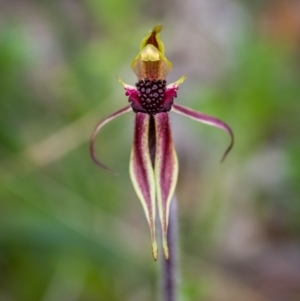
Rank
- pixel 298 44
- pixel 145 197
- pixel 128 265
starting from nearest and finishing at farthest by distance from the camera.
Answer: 1. pixel 145 197
2. pixel 128 265
3. pixel 298 44

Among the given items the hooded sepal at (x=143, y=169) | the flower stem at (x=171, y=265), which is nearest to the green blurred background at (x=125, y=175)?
the flower stem at (x=171, y=265)

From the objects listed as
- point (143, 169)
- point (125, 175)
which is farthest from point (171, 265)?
point (125, 175)

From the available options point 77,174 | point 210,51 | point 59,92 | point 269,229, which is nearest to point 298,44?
point 210,51

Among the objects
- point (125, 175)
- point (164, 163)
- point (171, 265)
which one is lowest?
point (171, 265)

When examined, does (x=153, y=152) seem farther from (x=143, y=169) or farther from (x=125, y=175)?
(x=125, y=175)

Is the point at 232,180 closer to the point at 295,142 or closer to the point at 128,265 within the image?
the point at 295,142

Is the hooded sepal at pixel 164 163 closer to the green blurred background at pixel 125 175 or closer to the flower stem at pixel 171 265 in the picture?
the flower stem at pixel 171 265

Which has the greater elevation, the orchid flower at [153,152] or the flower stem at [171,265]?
the orchid flower at [153,152]
